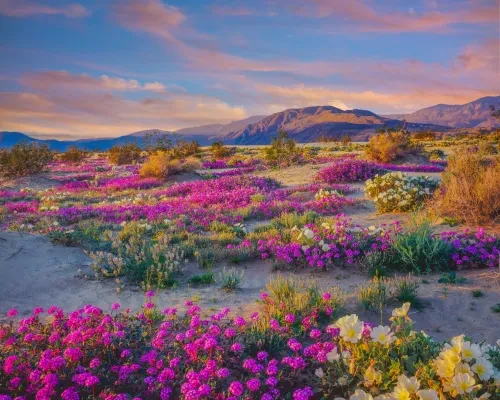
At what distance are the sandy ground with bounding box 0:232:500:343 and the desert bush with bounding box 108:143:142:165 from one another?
32.5m

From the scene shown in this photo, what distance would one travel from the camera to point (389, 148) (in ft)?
84.7

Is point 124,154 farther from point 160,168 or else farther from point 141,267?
point 141,267

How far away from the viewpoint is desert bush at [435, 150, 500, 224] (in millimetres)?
8852

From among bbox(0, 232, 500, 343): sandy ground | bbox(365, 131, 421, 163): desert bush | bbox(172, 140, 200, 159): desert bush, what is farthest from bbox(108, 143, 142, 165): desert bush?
bbox(0, 232, 500, 343): sandy ground

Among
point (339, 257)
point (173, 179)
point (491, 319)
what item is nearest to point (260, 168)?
point (173, 179)

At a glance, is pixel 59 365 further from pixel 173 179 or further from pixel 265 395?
pixel 173 179

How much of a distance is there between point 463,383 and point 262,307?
3.12 metres

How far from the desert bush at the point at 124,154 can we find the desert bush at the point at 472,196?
33.2 m

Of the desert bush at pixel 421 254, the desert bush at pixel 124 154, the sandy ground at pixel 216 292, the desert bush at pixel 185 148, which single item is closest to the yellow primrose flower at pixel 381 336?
the sandy ground at pixel 216 292

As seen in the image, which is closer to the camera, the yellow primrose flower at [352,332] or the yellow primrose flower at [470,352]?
the yellow primrose flower at [470,352]

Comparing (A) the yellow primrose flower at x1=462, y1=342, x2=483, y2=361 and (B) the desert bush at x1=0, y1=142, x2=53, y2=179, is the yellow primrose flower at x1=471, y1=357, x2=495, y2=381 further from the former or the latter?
(B) the desert bush at x1=0, y1=142, x2=53, y2=179

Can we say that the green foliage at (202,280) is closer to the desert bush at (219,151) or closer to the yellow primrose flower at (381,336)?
the yellow primrose flower at (381,336)

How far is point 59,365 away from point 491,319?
5.01 m

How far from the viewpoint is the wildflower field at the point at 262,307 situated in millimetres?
3064
